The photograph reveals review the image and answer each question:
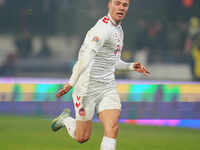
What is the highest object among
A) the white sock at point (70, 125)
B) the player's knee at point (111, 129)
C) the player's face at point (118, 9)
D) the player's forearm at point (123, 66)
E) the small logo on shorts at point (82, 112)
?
the player's face at point (118, 9)

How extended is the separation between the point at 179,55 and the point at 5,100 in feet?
13.6

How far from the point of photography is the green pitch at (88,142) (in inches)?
352

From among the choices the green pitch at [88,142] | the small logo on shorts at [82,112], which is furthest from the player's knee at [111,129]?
the green pitch at [88,142]

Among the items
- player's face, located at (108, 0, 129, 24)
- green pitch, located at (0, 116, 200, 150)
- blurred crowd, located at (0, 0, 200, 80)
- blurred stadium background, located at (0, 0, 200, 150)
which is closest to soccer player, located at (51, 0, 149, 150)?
player's face, located at (108, 0, 129, 24)

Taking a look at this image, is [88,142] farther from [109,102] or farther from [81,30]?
[81,30]

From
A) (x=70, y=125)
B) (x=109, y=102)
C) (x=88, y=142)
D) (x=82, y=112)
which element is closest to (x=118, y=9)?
(x=109, y=102)

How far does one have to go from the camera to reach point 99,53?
6723mm

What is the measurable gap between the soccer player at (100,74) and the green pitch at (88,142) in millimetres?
1981

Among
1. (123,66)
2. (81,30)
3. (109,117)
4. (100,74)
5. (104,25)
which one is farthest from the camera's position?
(81,30)

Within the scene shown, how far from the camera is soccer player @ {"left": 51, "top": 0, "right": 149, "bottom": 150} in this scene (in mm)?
6578

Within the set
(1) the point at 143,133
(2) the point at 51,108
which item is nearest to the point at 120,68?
(1) the point at 143,133

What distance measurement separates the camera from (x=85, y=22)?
1353cm

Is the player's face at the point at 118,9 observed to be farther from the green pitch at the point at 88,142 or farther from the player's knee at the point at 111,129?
the green pitch at the point at 88,142

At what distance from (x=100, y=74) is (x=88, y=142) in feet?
9.29
